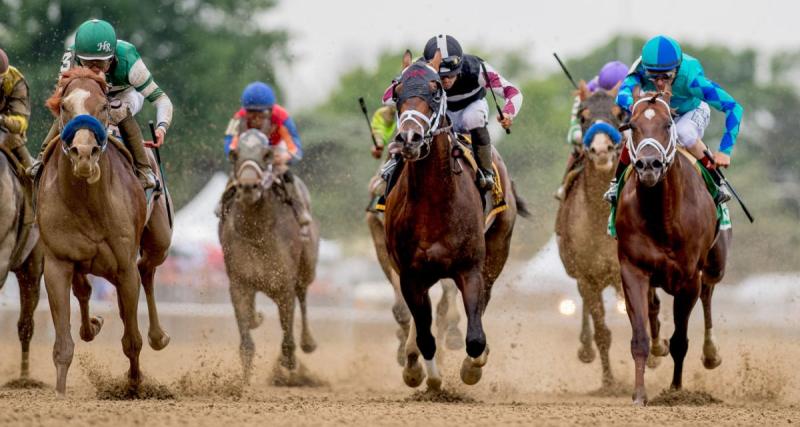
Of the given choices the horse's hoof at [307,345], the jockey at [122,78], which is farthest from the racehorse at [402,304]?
the jockey at [122,78]

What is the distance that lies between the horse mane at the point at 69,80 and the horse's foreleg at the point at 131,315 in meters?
1.37

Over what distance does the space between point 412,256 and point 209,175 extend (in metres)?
15.9

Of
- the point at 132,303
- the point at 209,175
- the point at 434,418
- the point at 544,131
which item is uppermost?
the point at 544,131

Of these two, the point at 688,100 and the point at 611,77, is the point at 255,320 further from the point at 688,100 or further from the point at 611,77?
the point at 688,100

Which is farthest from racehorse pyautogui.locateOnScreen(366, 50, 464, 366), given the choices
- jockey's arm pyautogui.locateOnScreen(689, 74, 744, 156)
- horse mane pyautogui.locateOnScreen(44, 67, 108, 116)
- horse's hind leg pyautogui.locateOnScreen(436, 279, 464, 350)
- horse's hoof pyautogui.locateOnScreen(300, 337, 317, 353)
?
horse mane pyautogui.locateOnScreen(44, 67, 108, 116)

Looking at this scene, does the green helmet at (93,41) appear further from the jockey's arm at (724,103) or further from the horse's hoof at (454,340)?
the horse's hoof at (454,340)

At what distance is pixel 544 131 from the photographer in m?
46.0

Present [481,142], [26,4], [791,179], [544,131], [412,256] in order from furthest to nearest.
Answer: [544,131] → [791,179] → [26,4] → [481,142] → [412,256]

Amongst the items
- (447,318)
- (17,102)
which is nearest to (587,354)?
(447,318)

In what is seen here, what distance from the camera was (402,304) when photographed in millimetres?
14617

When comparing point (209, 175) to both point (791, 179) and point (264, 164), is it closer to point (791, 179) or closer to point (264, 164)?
point (264, 164)

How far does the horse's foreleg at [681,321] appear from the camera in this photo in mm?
12000

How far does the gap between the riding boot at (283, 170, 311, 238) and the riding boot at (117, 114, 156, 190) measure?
4466 millimetres

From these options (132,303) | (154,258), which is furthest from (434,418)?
(154,258)
